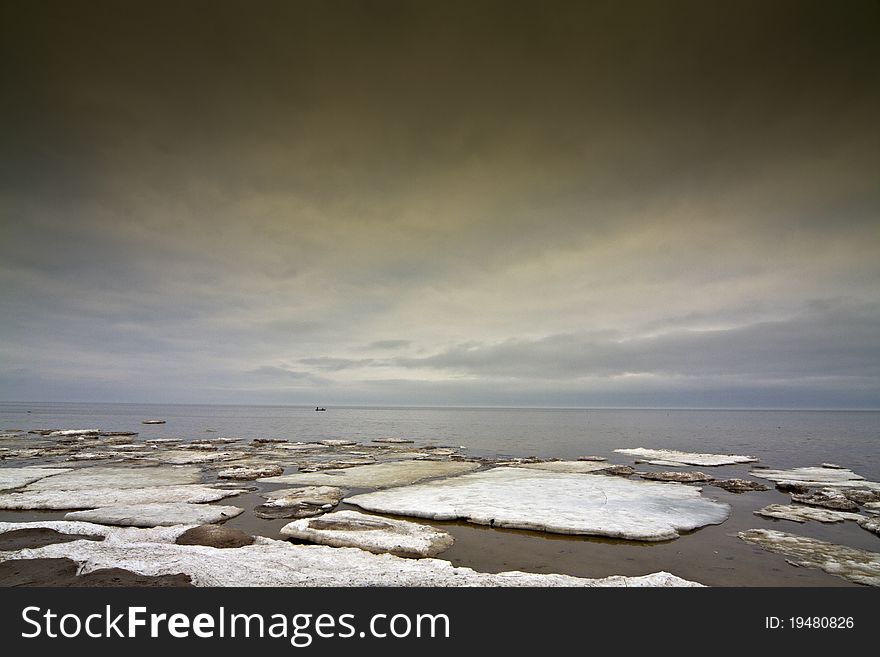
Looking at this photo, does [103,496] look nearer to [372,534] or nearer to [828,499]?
[372,534]

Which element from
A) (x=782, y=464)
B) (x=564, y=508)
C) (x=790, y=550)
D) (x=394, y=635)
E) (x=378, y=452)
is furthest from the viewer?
(x=378, y=452)

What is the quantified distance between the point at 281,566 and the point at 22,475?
79.1 feet

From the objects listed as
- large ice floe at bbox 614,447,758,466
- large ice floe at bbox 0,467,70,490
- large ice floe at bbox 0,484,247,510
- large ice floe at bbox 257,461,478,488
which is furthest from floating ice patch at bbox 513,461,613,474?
large ice floe at bbox 0,467,70,490

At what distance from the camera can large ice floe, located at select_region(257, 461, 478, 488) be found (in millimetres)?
25098

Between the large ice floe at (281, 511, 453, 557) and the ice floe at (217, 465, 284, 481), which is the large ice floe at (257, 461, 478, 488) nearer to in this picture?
the ice floe at (217, 465, 284, 481)

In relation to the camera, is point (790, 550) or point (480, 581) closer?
point (480, 581)

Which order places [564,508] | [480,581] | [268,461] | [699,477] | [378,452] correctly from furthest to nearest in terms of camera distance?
[378,452] → [268,461] → [699,477] → [564,508] → [480,581]

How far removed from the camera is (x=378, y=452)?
43.9 meters

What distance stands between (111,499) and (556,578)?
19.0m

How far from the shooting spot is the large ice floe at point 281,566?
1010 cm

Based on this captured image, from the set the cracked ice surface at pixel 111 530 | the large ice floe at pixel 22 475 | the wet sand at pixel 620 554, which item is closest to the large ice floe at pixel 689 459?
the wet sand at pixel 620 554

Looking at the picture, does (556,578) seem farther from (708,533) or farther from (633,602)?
(708,533)

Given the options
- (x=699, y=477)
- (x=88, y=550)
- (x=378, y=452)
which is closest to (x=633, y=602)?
(x=88, y=550)

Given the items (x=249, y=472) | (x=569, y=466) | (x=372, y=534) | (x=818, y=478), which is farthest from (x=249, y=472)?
(x=818, y=478)
